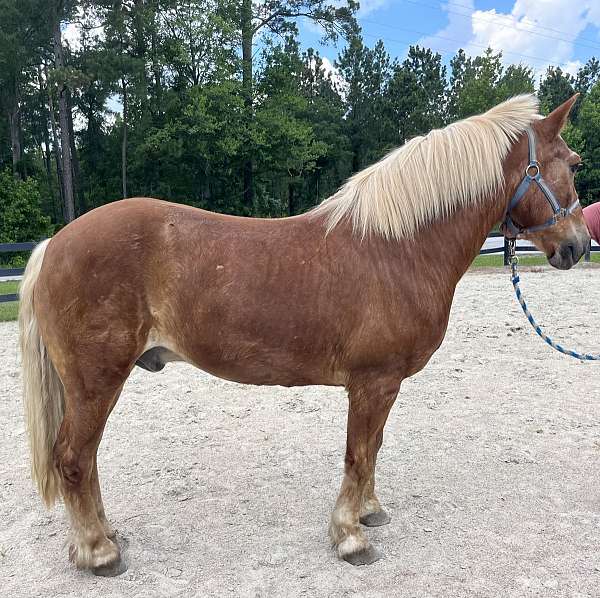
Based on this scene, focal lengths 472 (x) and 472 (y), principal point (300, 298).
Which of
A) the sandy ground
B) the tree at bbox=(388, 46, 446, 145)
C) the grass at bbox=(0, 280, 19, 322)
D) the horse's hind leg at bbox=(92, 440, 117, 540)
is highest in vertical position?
the tree at bbox=(388, 46, 446, 145)

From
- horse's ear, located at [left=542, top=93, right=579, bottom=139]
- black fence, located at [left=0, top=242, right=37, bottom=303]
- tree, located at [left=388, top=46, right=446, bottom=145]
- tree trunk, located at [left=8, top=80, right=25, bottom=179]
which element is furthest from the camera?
tree, located at [left=388, top=46, right=446, bottom=145]

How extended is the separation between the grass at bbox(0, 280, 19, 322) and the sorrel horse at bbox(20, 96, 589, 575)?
7357 mm

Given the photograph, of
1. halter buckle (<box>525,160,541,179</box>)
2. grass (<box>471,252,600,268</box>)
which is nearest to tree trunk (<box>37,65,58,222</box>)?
grass (<box>471,252,600,268</box>)

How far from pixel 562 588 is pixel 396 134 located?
3770 centimetres

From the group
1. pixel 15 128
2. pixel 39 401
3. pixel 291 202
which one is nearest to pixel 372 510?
pixel 39 401

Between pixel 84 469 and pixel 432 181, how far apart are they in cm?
231

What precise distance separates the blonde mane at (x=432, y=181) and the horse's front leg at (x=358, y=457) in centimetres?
80

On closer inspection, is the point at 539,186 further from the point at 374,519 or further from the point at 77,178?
the point at 77,178

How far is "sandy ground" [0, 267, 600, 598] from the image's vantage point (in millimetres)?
2359

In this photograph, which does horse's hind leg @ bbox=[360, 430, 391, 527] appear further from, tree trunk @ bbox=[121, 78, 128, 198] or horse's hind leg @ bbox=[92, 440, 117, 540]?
tree trunk @ bbox=[121, 78, 128, 198]

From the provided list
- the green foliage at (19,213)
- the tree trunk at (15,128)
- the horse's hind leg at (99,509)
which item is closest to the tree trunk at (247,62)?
the green foliage at (19,213)

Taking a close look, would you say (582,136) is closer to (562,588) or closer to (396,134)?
(396,134)

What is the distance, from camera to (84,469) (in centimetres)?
239

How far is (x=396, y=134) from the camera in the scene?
120 ft
